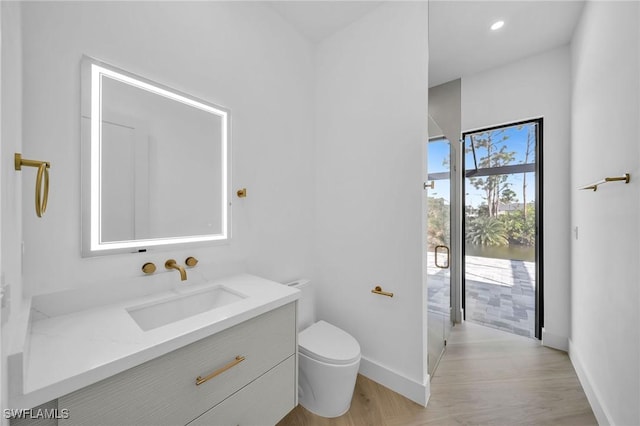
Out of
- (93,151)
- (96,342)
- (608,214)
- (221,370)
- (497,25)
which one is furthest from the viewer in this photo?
(497,25)

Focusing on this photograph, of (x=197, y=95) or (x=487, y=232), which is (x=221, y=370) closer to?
(x=197, y=95)

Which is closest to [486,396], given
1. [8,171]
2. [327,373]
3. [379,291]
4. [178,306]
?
[379,291]

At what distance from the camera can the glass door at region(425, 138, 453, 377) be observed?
1.81m

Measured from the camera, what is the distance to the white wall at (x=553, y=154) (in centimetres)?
224

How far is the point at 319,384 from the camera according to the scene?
149 cm

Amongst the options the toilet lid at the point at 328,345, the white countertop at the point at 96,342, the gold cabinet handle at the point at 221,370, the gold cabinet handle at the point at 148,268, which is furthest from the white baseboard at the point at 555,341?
the gold cabinet handle at the point at 148,268

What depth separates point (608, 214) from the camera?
1401 mm

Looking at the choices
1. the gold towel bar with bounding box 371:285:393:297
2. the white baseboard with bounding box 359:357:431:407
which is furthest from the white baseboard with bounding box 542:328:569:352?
the gold towel bar with bounding box 371:285:393:297

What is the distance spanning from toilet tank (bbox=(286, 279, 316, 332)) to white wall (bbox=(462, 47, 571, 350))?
2.18 meters

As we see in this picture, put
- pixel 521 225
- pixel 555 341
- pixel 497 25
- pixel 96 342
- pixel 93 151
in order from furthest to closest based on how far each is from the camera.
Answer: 1. pixel 521 225
2. pixel 555 341
3. pixel 497 25
4. pixel 93 151
5. pixel 96 342

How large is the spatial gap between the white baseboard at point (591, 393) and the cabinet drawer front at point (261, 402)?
1709 millimetres

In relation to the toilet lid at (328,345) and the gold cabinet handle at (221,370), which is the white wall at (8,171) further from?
the toilet lid at (328,345)

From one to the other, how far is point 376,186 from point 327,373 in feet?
4.01

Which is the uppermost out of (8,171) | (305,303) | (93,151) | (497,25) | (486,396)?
(497,25)
